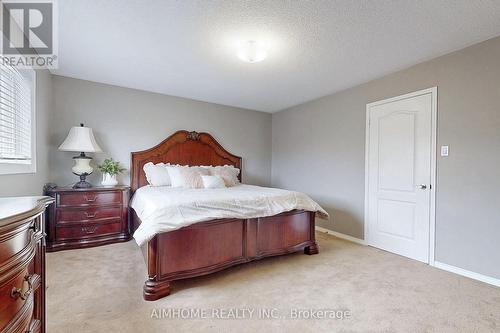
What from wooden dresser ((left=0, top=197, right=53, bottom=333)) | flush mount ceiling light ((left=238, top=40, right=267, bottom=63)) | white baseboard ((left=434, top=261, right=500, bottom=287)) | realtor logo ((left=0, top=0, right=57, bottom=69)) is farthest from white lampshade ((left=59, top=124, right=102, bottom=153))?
white baseboard ((left=434, top=261, right=500, bottom=287))

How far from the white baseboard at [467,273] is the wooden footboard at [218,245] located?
1322 millimetres

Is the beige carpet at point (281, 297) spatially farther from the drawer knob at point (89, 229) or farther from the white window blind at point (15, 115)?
the white window blind at point (15, 115)

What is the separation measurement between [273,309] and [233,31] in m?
2.39

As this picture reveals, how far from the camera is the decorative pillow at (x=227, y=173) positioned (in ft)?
13.1

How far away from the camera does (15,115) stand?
7.19 ft

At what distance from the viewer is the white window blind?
194 centimetres

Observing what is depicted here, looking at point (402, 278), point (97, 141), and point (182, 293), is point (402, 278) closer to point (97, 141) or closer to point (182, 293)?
point (182, 293)

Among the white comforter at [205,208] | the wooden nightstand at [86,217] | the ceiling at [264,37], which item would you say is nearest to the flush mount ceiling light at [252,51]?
the ceiling at [264,37]

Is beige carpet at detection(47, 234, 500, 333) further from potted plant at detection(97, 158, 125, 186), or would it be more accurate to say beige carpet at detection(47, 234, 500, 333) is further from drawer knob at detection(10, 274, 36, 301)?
potted plant at detection(97, 158, 125, 186)

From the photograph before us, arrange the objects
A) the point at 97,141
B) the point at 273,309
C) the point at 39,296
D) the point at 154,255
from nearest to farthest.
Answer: the point at 39,296 < the point at 273,309 < the point at 154,255 < the point at 97,141

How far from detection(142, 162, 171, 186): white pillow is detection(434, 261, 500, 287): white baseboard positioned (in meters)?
3.68

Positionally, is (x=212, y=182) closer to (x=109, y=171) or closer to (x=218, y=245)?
(x=218, y=245)

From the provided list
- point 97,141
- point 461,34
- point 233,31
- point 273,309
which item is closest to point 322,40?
point 233,31

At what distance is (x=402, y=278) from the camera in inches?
94.8
